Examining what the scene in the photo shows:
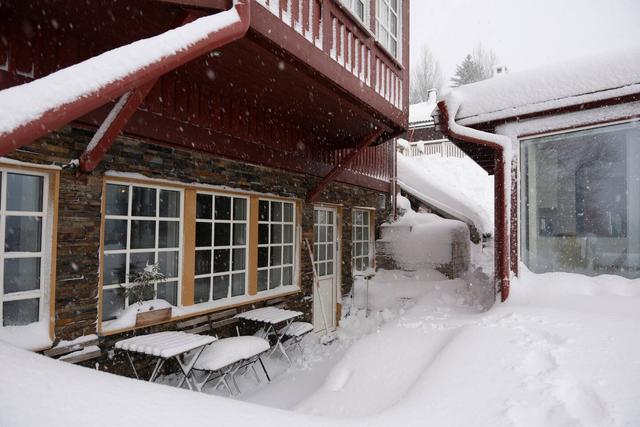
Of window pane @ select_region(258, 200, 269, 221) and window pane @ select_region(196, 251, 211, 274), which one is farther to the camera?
window pane @ select_region(258, 200, 269, 221)

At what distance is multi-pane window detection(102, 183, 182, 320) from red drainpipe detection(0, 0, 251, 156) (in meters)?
1.81

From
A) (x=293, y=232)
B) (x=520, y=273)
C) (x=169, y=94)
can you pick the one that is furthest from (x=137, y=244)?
(x=520, y=273)

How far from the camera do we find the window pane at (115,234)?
13.3 ft

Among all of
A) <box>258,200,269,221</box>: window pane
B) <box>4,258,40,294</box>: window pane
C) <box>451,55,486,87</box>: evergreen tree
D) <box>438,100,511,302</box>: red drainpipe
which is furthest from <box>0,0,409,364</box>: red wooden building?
<box>451,55,486,87</box>: evergreen tree

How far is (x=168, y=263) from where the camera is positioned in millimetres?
4688

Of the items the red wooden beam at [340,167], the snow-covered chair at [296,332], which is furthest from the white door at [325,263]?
the snow-covered chair at [296,332]

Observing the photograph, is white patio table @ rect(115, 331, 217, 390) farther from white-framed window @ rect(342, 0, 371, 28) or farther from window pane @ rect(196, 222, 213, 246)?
white-framed window @ rect(342, 0, 371, 28)

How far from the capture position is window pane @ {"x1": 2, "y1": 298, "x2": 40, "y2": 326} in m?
3.34

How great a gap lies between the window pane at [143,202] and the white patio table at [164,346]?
1282mm

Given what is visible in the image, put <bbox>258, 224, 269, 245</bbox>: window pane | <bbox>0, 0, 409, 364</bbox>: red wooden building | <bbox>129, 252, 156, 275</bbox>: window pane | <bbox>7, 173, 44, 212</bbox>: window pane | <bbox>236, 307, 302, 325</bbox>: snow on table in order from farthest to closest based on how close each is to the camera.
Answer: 1. <bbox>258, 224, 269, 245</bbox>: window pane
2. <bbox>236, 307, 302, 325</bbox>: snow on table
3. <bbox>129, 252, 156, 275</bbox>: window pane
4. <bbox>7, 173, 44, 212</bbox>: window pane
5. <bbox>0, 0, 409, 364</bbox>: red wooden building

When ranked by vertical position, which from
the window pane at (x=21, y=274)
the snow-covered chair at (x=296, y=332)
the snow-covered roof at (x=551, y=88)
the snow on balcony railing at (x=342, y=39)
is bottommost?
the snow-covered chair at (x=296, y=332)

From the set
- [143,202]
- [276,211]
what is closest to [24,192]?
[143,202]

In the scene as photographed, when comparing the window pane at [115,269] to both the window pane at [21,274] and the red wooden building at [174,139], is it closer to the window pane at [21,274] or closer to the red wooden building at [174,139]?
the red wooden building at [174,139]

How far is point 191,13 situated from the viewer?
310 cm
